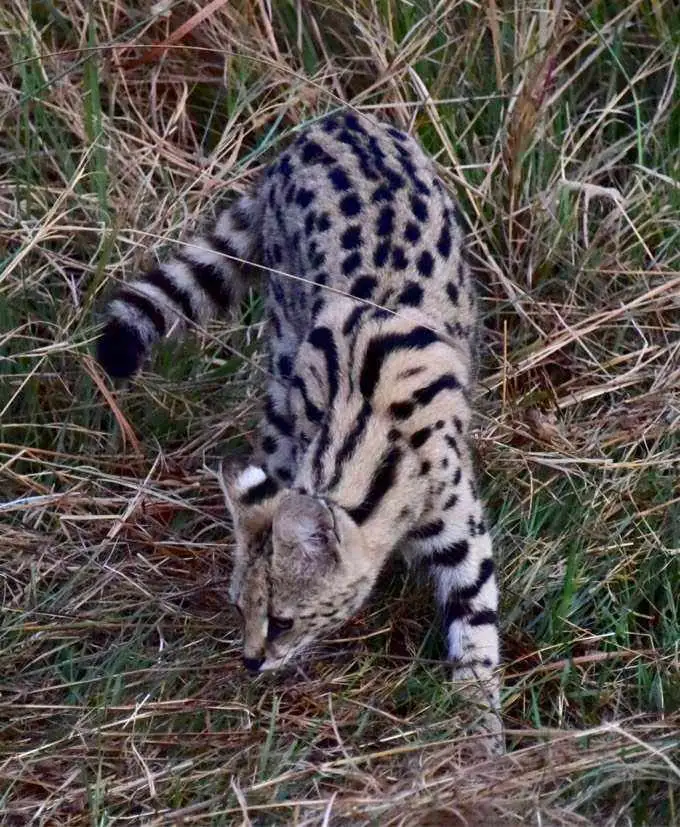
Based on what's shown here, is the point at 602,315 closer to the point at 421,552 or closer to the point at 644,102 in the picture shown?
the point at 644,102

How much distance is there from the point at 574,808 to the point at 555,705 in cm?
56

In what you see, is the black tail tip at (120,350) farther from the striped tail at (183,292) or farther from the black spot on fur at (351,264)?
the black spot on fur at (351,264)

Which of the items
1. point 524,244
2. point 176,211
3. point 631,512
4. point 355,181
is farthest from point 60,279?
point 631,512

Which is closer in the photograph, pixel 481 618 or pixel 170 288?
pixel 481 618

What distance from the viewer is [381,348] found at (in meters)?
3.91

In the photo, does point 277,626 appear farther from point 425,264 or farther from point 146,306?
point 146,306

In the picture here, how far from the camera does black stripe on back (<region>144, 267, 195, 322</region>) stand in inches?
181

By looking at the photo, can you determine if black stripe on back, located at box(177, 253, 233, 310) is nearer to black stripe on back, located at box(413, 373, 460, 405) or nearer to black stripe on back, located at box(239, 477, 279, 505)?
black stripe on back, located at box(413, 373, 460, 405)

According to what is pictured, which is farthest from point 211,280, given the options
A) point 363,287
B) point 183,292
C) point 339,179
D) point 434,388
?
point 434,388

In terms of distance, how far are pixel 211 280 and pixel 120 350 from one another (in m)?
0.48

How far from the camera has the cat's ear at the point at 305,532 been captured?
11.2ft

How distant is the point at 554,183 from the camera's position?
16.5 ft

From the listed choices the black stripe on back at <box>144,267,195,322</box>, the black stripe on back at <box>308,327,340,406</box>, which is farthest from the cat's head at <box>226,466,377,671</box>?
the black stripe on back at <box>144,267,195,322</box>

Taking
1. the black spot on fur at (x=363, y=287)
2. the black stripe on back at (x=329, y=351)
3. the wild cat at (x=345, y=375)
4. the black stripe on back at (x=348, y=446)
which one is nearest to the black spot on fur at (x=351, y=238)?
the wild cat at (x=345, y=375)
